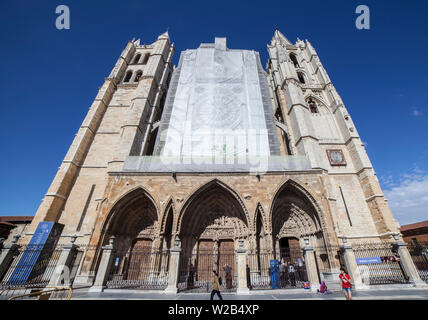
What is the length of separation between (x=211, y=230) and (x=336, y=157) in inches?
412

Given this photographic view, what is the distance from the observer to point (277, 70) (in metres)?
19.1

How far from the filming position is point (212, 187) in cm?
1046

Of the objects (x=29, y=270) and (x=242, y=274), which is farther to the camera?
(x=29, y=270)

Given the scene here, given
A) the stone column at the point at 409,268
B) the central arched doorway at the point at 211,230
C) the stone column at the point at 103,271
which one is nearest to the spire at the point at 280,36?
the central arched doorway at the point at 211,230

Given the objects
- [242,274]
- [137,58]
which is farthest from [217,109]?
[137,58]

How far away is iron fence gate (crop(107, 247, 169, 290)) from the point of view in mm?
8477

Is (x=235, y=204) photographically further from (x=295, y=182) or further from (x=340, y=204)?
(x=340, y=204)

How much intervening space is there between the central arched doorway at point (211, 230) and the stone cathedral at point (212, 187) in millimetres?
57

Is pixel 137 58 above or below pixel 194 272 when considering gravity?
above

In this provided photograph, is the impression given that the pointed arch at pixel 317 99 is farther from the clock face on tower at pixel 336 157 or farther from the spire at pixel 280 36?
the spire at pixel 280 36

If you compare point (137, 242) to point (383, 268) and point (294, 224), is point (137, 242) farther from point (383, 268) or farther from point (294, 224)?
point (383, 268)

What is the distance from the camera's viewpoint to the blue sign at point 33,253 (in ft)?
24.9
